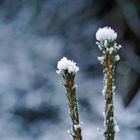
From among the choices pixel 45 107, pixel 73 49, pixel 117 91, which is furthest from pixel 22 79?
pixel 117 91

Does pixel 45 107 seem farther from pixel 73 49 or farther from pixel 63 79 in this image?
pixel 63 79

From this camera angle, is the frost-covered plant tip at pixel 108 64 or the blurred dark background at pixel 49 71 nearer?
the frost-covered plant tip at pixel 108 64

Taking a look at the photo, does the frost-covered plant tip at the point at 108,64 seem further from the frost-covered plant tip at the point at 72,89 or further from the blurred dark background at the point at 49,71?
the blurred dark background at the point at 49,71

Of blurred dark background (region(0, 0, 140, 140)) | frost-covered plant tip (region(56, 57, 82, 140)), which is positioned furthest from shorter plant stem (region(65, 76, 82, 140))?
blurred dark background (region(0, 0, 140, 140))

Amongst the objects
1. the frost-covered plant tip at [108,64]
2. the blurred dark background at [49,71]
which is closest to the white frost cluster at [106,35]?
the frost-covered plant tip at [108,64]

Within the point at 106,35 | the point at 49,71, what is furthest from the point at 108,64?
the point at 49,71

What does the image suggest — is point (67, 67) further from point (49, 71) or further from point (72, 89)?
point (49, 71)

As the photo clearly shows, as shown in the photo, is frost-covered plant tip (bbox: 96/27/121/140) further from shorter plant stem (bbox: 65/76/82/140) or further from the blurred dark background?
the blurred dark background
